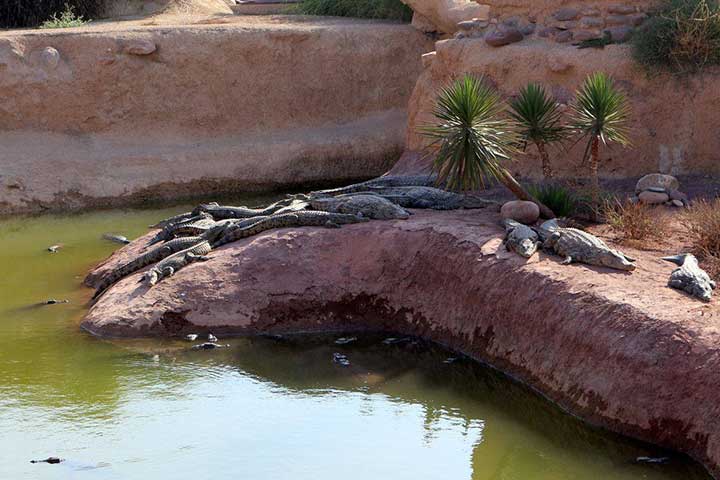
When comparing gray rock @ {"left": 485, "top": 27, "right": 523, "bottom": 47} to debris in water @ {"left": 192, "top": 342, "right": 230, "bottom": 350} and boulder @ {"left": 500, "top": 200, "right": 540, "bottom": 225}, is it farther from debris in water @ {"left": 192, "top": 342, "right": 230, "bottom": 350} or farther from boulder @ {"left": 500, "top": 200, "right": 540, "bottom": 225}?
debris in water @ {"left": 192, "top": 342, "right": 230, "bottom": 350}

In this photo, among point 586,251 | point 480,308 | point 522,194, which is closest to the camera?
point 586,251

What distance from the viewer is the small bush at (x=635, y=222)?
10.2 meters

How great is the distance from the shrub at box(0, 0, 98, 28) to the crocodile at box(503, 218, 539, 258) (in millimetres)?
12973

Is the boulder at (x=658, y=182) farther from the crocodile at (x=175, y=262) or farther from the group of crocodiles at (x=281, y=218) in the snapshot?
the crocodile at (x=175, y=262)

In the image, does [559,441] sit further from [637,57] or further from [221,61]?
[221,61]

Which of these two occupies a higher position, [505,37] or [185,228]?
[505,37]

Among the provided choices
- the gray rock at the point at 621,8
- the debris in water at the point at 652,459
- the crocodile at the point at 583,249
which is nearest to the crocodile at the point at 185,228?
the crocodile at the point at 583,249

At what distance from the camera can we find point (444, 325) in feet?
34.2

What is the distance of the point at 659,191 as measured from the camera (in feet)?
37.7

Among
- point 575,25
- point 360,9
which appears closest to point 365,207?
point 575,25

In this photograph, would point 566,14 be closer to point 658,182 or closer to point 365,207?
point 658,182

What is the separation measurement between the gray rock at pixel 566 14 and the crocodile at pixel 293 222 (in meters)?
4.06

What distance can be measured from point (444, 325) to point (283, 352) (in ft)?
5.15

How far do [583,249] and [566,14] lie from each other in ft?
16.1
